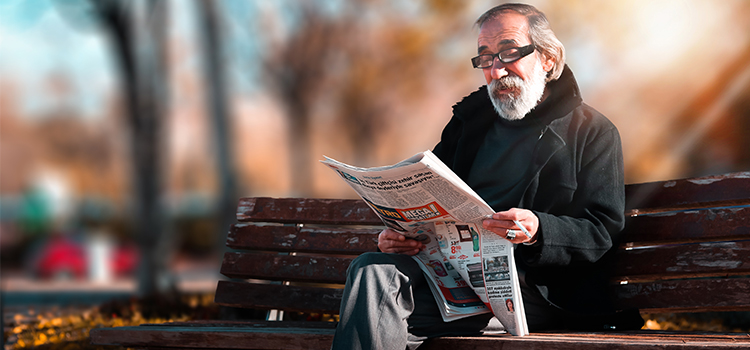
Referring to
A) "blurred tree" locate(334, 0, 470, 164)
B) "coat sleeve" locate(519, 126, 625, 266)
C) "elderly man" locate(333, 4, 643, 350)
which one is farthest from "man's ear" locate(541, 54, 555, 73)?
"blurred tree" locate(334, 0, 470, 164)

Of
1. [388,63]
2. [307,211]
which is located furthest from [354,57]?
[307,211]

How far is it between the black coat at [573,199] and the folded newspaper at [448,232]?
166mm

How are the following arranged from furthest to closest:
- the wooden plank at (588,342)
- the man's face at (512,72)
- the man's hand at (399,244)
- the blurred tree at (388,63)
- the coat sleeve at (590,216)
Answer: the blurred tree at (388,63), the man's face at (512,72), the man's hand at (399,244), the coat sleeve at (590,216), the wooden plank at (588,342)

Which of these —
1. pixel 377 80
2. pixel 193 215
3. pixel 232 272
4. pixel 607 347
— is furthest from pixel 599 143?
pixel 193 215

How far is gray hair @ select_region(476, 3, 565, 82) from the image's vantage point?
279 cm

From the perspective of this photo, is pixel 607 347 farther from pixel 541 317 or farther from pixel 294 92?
pixel 294 92

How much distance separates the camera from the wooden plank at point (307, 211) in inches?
136

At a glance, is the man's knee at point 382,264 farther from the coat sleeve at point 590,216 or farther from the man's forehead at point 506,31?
the man's forehead at point 506,31

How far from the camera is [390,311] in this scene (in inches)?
91.3

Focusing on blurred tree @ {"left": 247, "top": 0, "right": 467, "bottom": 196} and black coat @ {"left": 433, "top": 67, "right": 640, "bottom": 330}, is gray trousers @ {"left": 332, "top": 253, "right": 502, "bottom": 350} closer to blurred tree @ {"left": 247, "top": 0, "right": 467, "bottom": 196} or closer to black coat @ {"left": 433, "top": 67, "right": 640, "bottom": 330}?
black coat @ {"left": 433, "top": 67, "right": 640, "bottom": 330}

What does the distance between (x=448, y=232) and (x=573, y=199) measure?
499 mm

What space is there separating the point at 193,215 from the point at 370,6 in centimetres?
936

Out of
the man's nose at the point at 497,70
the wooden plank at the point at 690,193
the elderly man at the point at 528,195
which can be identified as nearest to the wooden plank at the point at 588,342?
the elderly man at the point at 528,195

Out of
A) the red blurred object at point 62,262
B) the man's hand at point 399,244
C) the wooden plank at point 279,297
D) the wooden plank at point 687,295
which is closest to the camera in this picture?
the man's hand at point 399,244
